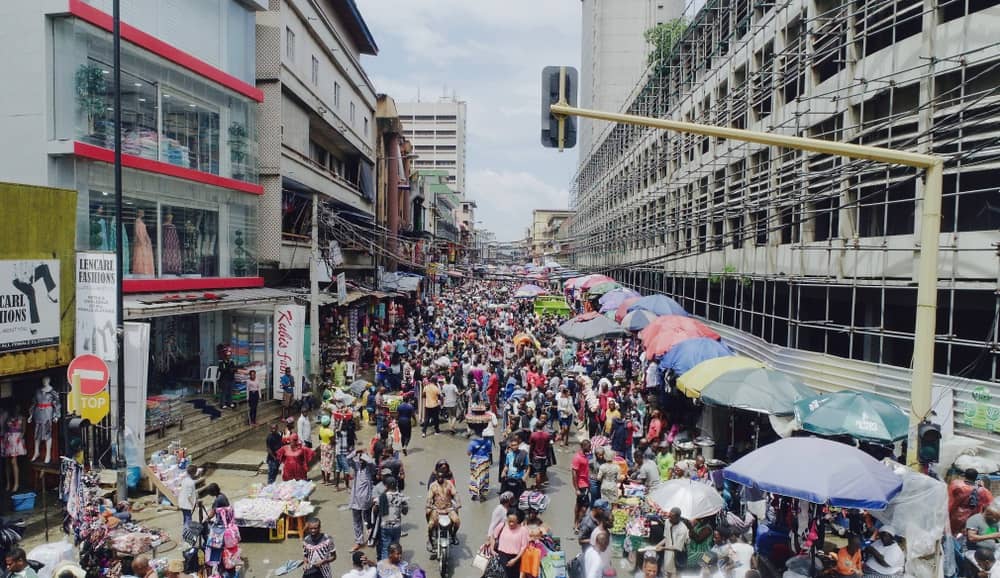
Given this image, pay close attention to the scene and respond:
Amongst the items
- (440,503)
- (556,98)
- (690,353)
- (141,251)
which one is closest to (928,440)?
(556,98)

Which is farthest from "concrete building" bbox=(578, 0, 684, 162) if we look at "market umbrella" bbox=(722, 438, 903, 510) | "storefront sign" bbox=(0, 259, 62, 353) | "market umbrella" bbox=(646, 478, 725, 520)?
"market umbrella" bbox=(722, 438, 903, 510)

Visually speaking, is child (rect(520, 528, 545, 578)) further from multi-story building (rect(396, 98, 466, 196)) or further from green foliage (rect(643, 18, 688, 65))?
multi-story building (rect(396, 98, 466, 196))

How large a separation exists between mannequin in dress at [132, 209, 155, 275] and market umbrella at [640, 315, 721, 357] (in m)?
11.8

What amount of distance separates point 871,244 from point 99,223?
15695 mm

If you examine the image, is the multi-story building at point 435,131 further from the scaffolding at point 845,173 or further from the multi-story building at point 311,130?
the scaffolding at point 845,173

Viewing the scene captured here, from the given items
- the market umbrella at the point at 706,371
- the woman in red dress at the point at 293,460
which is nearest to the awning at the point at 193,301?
the woman in red dress at the point at 293,460

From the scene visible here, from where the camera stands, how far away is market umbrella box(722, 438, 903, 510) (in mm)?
7309

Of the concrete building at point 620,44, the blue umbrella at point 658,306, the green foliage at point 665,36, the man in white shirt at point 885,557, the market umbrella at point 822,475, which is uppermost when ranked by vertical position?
the concrete building at point 620,44

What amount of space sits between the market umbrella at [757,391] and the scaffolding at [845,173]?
219 centimetres

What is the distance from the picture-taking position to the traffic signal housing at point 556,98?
7.92 metres

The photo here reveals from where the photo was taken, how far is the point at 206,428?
1549cm

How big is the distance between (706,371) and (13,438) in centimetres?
1238

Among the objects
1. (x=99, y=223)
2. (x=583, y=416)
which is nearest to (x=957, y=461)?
(x=583, y=416)

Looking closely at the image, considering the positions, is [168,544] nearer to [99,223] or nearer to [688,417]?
[99,223]
